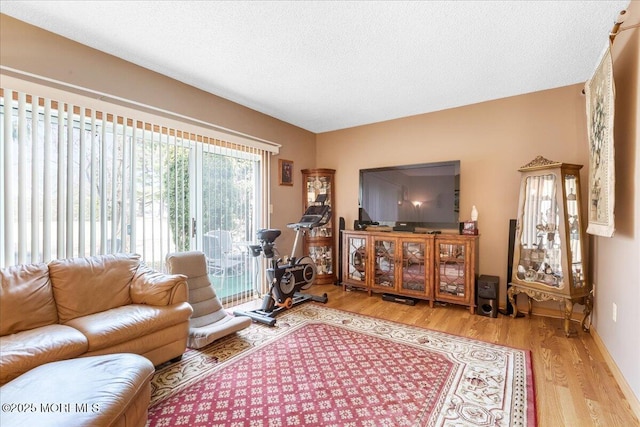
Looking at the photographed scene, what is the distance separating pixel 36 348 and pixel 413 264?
349cm

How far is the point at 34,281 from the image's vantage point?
1954 mm

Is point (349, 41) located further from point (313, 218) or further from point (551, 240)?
point (551, 240)

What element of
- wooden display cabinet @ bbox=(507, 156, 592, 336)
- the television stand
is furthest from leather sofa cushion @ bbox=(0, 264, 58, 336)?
wooden display cabinet @ bbox=(507, 156, 592, 336)

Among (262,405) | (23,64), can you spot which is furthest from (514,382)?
(23,64)

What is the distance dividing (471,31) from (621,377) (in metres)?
2.66

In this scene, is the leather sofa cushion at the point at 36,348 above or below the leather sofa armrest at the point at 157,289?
below

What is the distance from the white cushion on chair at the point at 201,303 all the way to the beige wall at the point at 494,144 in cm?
294

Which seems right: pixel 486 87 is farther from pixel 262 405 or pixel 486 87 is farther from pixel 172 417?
pixel 172 417

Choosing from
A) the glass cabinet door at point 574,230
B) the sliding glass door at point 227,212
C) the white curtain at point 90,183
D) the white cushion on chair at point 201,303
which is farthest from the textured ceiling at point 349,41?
the white cushion on chair at point 201,303

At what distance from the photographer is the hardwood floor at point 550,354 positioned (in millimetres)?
1667

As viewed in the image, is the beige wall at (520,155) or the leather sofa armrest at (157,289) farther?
the leather sofa armrest at (157,289)

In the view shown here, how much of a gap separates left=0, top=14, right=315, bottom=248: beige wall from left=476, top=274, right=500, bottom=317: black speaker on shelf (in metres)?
2.70

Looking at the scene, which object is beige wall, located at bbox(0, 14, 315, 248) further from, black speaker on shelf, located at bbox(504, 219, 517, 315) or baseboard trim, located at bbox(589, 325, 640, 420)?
baseboard trim, located at bbox(589, 325, 640, 420)

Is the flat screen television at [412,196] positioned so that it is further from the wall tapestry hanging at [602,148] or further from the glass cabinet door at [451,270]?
the wall tapestry hanging at [602,148]
